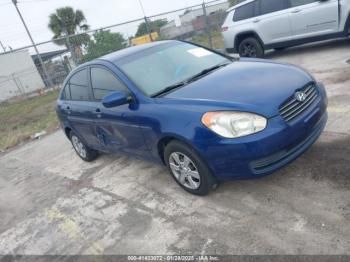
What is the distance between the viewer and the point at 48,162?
704cm

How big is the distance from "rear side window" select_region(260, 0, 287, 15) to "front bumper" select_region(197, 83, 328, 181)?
6.47 meters

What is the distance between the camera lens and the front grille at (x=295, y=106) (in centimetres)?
339

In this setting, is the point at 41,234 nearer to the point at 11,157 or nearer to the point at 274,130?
the point at 274,130

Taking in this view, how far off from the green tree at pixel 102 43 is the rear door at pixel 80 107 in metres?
8.57

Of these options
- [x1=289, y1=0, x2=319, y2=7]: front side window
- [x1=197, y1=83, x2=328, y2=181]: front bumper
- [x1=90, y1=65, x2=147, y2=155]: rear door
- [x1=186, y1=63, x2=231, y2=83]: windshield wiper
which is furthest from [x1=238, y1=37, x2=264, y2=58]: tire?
[x1=197, y1=83, x2=328, y2=181]: front bumper

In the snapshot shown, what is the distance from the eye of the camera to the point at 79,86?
18.0ft

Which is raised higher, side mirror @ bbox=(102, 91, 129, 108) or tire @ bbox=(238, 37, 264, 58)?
side mirror @ bbox=(102, 91, 129, 108)

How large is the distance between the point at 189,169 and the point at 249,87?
1069mm

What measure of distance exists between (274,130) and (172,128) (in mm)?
1015

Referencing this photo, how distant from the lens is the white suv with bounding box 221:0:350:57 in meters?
8.16

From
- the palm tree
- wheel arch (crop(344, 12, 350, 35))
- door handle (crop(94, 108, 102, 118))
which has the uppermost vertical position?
Result: the palm tree

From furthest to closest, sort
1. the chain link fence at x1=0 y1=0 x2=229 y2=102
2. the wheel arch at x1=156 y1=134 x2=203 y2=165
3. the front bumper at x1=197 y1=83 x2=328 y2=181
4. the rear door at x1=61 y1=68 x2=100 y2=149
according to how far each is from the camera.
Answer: the chain link fence at x1=0 y1=0 x2=229 y2=102, the rear door at x1=61 y1=68 x2=100 y2=149, the wheel arch at x1=156 y1=134 x2=203 y2=165, the front bumper at x1=197 y1=83 x2=328 y2=181

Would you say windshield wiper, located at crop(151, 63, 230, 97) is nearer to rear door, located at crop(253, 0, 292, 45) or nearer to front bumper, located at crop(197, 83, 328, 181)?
front bumper, located at crop(197, 83, 328, 181)

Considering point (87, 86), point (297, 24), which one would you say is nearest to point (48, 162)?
point (87, 86)
